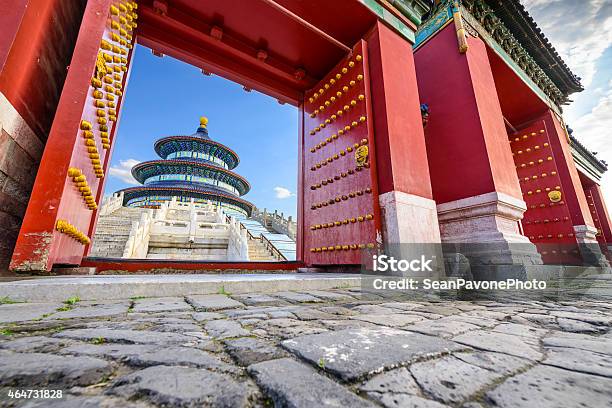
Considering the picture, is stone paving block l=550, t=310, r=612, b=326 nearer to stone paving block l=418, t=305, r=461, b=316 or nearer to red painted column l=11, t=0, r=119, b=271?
stone paving block l=418, t=305, r=461, b=316

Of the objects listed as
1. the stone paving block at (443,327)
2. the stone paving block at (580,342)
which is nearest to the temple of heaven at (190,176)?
the stone paving block at (443,327)

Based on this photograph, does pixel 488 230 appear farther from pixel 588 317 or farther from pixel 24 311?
pixel 24 311

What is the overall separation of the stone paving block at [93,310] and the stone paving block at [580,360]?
1.55 m

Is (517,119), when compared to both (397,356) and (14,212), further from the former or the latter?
(14,212)

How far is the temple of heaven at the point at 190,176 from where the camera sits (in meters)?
24.5

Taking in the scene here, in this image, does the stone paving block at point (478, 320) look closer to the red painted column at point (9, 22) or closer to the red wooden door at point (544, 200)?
the red painted column at point (9, 22)

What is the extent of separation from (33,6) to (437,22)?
5.50 m

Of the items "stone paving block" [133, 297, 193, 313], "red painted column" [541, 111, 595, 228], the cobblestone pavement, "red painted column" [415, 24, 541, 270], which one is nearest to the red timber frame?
"red painted column" [415, 24, 541, 270]

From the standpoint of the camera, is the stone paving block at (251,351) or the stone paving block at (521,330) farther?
the stone paving block at (521,330)

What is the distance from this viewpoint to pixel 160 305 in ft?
4.54

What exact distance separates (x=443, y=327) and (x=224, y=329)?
2.84 feet

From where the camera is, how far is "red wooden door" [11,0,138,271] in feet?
5.85

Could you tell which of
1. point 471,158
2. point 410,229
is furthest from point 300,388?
point 471,158

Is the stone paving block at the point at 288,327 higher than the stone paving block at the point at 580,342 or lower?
higher
